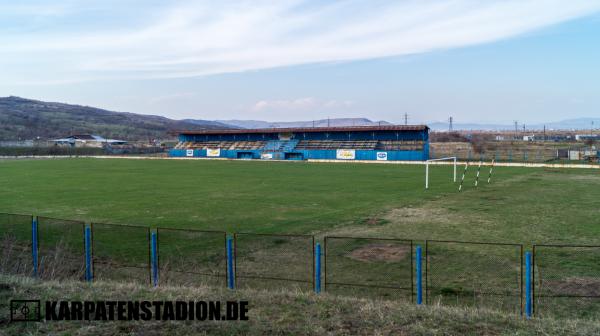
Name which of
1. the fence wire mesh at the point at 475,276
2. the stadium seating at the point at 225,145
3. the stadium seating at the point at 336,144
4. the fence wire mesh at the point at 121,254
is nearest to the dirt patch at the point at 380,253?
the fence wire mesh at the point at 475,276

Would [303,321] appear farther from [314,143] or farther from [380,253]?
[314,143]

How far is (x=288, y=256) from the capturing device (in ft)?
47.7

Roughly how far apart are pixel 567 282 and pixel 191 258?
34.3 ft

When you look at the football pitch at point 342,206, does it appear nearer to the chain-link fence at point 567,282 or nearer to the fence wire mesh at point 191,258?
the fence wire mesh at point 191,258

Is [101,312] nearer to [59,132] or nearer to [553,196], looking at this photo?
[553,196]

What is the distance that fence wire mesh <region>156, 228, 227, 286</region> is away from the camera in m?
12.4

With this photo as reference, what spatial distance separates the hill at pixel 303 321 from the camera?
739 cm

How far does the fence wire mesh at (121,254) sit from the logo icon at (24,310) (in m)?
3.54

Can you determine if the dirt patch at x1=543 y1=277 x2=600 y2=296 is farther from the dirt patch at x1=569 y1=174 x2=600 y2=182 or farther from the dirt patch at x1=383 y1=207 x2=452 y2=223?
the dirt patch at x1=569 y1=174 x2=600 y2=182

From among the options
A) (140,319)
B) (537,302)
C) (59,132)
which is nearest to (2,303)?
(140,319)

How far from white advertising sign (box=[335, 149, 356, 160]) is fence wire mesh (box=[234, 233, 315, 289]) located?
57.4 meters

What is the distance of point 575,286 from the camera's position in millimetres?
11391

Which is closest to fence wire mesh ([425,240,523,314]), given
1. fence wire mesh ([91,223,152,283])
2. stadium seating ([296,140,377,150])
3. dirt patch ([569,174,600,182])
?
Answer: fence wire mesh ([91,223,152,283])

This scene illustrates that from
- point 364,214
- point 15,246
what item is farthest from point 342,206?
point 15,246
